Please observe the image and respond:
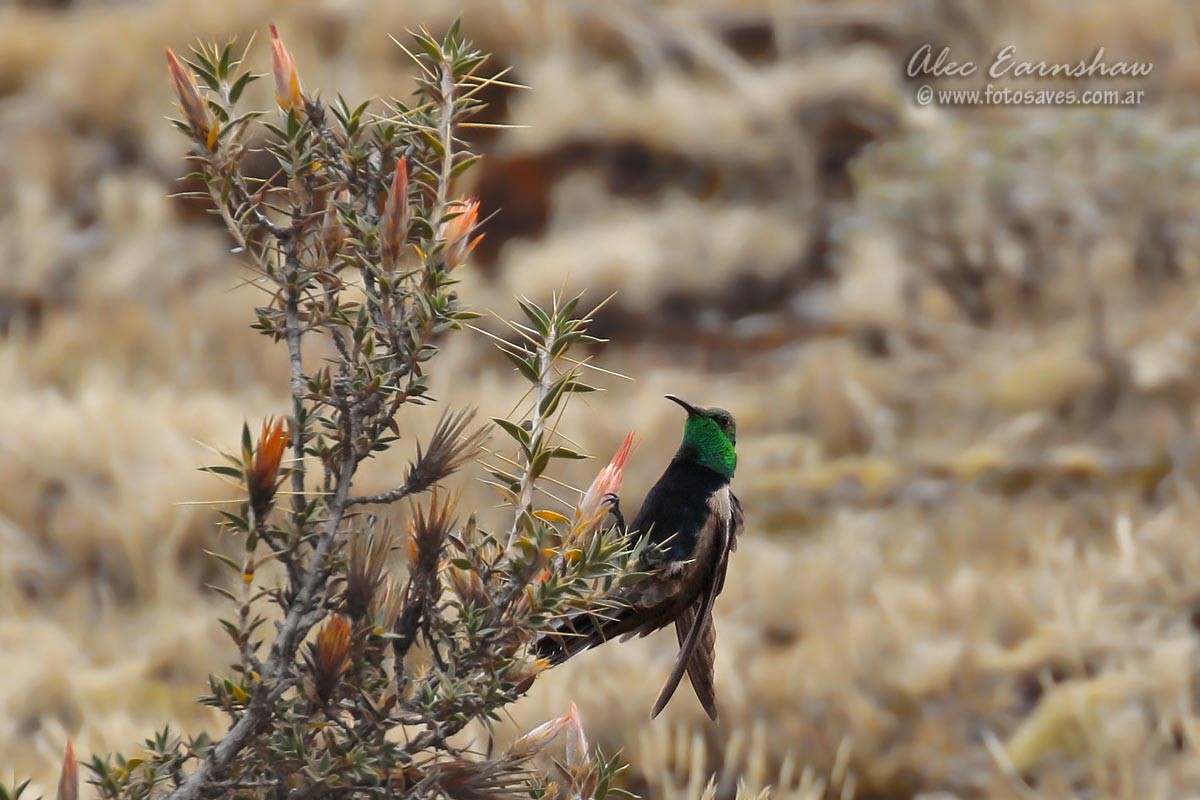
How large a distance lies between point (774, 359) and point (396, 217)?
19.3 feet

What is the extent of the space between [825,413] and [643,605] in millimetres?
4593

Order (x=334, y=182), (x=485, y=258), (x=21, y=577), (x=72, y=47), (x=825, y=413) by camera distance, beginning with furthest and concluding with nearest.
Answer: (x=72, y=47)
(x=485, y=258)
(x=825, y=413)
(x=21, y=577)
(x=334, y=182)

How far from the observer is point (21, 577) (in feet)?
17.7

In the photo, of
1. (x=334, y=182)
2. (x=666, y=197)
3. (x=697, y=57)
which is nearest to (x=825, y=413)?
(x=666, y=197)

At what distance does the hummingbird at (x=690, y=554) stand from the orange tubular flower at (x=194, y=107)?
2.81ft

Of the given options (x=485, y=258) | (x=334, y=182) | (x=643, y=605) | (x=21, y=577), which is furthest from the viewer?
(x=485, y=258)

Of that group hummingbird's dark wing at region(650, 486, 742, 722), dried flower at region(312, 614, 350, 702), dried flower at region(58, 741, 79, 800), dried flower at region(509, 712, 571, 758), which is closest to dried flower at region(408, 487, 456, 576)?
dried flower at region(312, 614, 350, 702)

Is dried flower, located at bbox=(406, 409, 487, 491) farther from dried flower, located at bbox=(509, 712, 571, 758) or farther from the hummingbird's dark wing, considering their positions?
the hummingbird's dark wing

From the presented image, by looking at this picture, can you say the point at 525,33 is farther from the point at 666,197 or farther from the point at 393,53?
the point at 666,197

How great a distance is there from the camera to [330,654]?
1.55 m

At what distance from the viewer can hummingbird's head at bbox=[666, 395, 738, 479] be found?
246 centimetres

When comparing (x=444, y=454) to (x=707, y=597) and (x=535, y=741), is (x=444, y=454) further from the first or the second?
(x=707, y=597)
